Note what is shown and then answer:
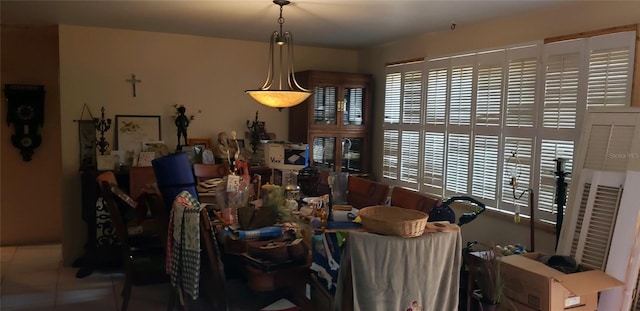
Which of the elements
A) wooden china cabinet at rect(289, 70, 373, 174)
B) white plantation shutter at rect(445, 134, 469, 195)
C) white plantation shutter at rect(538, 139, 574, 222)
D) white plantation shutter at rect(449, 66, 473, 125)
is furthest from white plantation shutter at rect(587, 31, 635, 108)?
wooden china cabinet at rect(289, 70, 373, 174)

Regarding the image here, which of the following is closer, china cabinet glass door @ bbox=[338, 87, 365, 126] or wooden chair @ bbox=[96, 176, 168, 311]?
wooden chair @ bbox=[96, 176, 168, 311]

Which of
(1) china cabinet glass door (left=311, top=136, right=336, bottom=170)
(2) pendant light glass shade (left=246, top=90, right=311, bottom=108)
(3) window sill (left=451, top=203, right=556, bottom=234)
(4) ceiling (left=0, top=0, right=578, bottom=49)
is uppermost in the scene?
(4) ceiling (left=0, top=0, right=578, bottom=49)

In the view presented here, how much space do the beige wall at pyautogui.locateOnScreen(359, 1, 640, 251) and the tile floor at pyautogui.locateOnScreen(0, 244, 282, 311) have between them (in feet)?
6.82

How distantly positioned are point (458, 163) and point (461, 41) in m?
1.03

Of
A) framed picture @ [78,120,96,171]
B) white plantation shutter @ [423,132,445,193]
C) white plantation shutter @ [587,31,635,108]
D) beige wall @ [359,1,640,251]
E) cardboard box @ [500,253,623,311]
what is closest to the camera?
cardboard box @ [500,253,623,311]

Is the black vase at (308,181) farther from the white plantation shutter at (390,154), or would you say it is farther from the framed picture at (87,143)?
the framed picture at (87,143)

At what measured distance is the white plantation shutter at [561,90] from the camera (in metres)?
3.24

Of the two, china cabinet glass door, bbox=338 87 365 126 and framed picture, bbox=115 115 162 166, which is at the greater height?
china cabinet glass door, bbox=338 87 365 126

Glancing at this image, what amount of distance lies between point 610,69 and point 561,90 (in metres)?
0.34

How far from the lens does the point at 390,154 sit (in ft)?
16.7

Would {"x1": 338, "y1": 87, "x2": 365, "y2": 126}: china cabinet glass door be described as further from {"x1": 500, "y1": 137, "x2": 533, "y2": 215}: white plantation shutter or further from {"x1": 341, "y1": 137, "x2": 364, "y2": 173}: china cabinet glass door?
{"x1": 500, "y1": 137, "x2": 533, "y2": 215}: white plantation shutter

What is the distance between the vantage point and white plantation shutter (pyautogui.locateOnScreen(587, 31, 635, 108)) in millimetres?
2932

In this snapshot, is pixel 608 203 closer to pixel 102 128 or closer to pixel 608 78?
pixel 608 78

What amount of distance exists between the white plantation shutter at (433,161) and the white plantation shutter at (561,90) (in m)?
1.11
